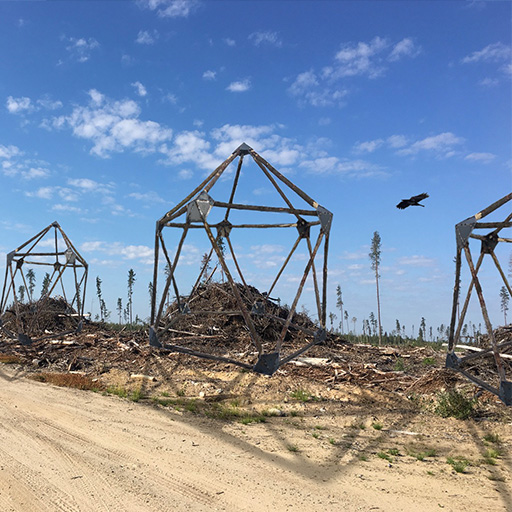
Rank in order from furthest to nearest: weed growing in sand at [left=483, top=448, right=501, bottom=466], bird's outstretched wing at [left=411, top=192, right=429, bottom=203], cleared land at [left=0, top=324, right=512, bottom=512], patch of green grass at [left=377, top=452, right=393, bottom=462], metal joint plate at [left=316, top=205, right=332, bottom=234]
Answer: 1. metal joint plate at [left=316, top=205, right=332, bottom=234]
2. bird's outstretched wing at [left=411, top=192, right=429, bottom=203]
3. patch of green grass at [left=377, top=452, right=393, bottom=462]
4. weed growing in sand at [left=483, top=448, right=501, bottom=466]
5. cleared land at [left=0, top=324, right=512, bottom=512]

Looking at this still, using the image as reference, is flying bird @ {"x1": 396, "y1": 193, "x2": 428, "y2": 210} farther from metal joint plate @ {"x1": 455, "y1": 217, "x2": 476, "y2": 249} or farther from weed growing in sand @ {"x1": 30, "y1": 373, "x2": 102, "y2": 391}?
weed growing in sand @ {"x1": 30, "y1": 373, "x2": 102, "y2": 391}

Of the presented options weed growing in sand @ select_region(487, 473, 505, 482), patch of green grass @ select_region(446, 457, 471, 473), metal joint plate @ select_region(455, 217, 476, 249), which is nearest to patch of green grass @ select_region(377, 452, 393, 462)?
patch of green grass @ select_region(446, 457, 471, 473)

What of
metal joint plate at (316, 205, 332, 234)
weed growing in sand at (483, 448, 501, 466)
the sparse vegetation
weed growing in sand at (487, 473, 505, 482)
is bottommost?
weed growing in sand at (487, 473, 505, 482)

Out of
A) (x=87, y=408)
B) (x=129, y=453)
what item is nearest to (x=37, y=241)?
(x=87, y=408)

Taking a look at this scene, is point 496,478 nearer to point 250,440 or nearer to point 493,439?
point 493,439

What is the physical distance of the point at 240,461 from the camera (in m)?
8.89

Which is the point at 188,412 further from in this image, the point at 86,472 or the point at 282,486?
the point at 282,486

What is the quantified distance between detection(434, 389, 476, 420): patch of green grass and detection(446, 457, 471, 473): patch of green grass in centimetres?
274

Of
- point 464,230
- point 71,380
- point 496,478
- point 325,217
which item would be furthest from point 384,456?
point 71,380

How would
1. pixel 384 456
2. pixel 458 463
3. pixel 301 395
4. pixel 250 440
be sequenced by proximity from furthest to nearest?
pixel 301 395 → pixel 250 440 → pixel 384 456 → pixel 458 463

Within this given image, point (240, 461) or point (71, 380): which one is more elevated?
point (71, 380)

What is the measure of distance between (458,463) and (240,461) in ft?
15.7

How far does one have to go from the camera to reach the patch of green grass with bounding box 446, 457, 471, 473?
8649 millimetres

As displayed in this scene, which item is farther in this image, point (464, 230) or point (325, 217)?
point (325, 217)
